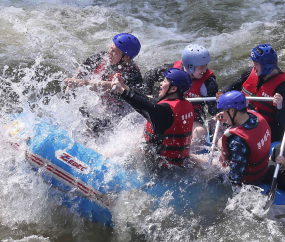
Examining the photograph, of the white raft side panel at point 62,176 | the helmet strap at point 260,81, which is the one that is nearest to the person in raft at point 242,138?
the helmet strap at point 260,81

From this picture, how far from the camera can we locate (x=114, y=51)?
4738 mm

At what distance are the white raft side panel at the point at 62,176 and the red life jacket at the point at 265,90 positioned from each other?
2468 millimetres

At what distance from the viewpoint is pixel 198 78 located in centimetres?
502

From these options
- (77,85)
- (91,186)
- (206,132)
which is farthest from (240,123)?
(77,85)

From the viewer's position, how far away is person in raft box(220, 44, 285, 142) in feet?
14.9

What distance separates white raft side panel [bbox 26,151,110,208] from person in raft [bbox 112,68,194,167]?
2.57 feet

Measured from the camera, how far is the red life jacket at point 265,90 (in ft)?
15.4

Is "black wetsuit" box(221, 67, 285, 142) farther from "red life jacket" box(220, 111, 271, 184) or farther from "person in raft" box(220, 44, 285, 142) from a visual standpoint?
"red life jacket" box(220, 111, 271, 184)

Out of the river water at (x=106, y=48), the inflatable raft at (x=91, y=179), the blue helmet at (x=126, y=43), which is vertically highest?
the blue helmet at (x=126, y=43)

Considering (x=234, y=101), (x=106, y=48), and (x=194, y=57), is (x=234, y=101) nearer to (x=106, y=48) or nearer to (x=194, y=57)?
(x=194, y=57)

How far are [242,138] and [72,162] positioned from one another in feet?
5.90

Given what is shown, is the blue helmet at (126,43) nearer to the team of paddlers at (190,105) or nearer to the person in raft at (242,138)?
the team of paddlers at (190,105)

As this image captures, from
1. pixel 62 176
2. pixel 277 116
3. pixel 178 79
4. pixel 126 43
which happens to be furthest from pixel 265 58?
pixel 62 176

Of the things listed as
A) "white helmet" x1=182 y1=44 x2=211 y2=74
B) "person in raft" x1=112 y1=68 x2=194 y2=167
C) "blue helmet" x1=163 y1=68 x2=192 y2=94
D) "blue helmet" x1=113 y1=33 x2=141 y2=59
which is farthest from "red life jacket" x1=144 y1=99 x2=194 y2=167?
"blue helmet" x1=113 y1=33 x2=141 y2=59
